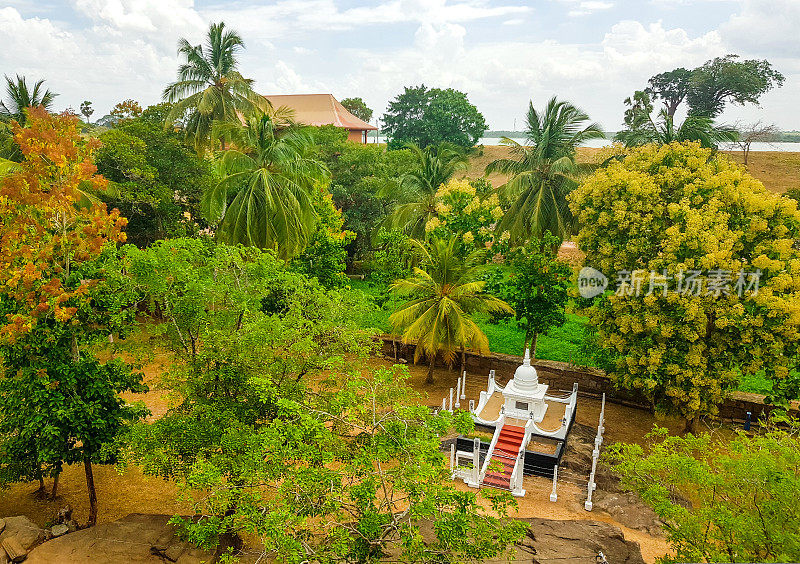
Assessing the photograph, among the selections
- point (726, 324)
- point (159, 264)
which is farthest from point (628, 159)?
point (159, 264)

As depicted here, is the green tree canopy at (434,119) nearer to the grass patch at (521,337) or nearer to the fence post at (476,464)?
the grass patch at (521,337)

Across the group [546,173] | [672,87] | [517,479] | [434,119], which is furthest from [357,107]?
[517,479]

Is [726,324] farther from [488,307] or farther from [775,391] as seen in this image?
[488,307]

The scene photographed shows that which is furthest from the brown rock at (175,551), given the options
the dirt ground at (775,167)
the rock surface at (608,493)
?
the dirt ground at (775,167)

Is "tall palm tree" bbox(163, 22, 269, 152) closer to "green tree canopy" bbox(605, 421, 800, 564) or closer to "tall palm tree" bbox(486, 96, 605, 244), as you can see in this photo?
"tall palm tree" bbox(486, 96, 605, 244)

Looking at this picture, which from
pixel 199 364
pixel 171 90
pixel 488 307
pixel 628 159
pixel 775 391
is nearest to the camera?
pixel 199 364

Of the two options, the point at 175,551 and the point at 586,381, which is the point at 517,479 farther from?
the point at 175,551
